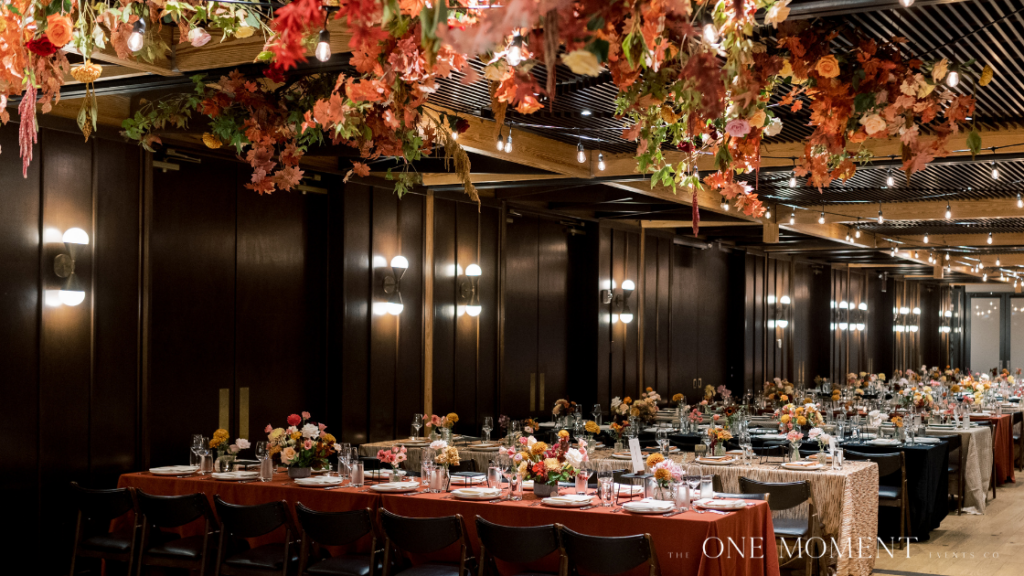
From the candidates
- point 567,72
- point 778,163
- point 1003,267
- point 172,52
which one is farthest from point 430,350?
point 1003,267

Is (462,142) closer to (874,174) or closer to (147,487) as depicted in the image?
(147,487)

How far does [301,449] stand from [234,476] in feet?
1.51

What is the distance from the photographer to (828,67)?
3232 mm

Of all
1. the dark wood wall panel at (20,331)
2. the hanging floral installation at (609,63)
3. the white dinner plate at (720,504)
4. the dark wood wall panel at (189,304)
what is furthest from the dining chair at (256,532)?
the white dinner plate at (720,504)

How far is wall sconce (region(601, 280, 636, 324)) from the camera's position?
12914mm

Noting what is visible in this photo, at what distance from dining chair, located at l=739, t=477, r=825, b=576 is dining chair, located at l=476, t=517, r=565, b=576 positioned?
1892mm

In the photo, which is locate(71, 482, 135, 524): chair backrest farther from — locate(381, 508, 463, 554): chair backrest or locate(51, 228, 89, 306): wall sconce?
locate(381, 508, 463, 554): chair backrest

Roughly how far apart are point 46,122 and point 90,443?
220cm

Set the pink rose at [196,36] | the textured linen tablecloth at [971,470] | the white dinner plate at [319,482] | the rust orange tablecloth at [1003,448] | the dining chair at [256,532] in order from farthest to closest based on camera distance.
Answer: the rust orange tablecloth at [1003,448] → the textured linen tablecloth at [971,470] → the white dinner plate at [319,482] → the dining chair at [256,532] → the pink rose at [196,36]

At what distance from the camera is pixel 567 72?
6211 mm

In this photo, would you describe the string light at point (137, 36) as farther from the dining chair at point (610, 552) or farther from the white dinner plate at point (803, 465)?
the white dinner plate at point (803, 465)

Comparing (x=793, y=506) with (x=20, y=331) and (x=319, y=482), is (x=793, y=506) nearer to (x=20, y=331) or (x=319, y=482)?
(x=319, y=482)

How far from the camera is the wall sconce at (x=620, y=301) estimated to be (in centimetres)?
1291

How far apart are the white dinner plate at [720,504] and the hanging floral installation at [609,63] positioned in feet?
5.23
